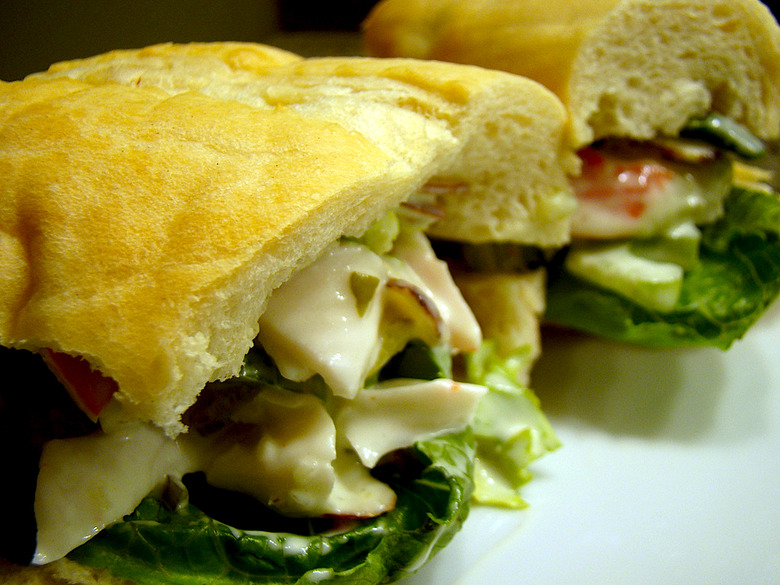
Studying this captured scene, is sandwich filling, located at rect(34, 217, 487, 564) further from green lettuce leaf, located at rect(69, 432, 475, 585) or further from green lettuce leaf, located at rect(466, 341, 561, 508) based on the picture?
green lettuce leaf, located at rect(466, 341, 561, 508)

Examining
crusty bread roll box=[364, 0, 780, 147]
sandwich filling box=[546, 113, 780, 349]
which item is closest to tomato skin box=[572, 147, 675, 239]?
sandwich filling box=[546, 113, 780, 349]

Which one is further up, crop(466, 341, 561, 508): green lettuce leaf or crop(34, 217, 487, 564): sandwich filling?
crop(34, 217, 487, 564): sandwich filling

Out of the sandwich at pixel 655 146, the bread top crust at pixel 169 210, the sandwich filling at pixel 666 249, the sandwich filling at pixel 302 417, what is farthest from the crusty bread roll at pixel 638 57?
the sandwich filling at pixel 302 417

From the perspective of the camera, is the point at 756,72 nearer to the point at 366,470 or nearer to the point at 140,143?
the point at 366,470

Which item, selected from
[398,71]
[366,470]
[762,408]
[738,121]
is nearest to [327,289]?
[366,470]

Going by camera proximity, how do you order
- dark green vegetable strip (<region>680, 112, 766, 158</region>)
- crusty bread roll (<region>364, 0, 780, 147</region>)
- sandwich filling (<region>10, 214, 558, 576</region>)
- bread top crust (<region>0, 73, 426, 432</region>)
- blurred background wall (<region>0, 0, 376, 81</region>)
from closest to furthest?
bread top crust (<region>0, 73, 426, 432</region>)
sandwich filling (<region>10, 214, 558, 576</region>)
crusty bread roll (<region>364, 0, 780, 147</region>)
dark green vegetable strip (<region>680, 112, 766, 158</region>)
blurred background wall (<region>0, 0, 376, 81</region>)

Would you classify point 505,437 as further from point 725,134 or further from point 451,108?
point 725,134

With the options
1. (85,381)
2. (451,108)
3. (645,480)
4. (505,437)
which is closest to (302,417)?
(85,381)
